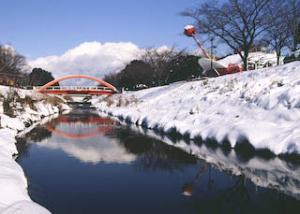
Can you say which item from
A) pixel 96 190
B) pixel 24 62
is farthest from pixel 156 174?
pixel 24 62

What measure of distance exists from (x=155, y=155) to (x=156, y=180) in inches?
130

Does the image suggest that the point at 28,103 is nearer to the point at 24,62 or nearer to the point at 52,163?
the point at 52,163

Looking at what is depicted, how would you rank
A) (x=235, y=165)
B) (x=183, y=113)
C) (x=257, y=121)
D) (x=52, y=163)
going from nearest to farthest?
1. (x=235, y=165)
2. (x=52, y=163)
3. (x=257, y=121)
4. (x=183, y=113)

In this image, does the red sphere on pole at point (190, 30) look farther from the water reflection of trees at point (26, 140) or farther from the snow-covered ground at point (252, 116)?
the water reflection of trees at point (26, 140)

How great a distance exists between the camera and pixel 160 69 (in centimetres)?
6625

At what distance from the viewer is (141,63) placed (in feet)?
260

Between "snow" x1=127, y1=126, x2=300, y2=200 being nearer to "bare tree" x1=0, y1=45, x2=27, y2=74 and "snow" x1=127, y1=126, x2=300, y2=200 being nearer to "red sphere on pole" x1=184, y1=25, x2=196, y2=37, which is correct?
"red sphere on pole" x1=184, y1=25, x2=196, y2=37

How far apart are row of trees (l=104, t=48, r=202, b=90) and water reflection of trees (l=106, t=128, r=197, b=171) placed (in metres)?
41.9

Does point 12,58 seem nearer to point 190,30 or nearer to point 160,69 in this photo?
point 160,69

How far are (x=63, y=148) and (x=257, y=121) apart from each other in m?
7.70

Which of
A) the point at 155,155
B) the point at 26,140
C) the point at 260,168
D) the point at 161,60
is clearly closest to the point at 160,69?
the point at 161,60

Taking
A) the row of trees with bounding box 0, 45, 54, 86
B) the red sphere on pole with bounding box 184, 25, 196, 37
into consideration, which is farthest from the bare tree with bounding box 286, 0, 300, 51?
the row of trees with bounding box 0, 45, 54, 86

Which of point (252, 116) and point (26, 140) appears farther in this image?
point (26, 140)

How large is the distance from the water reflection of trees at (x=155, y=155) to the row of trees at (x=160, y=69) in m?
41.9
